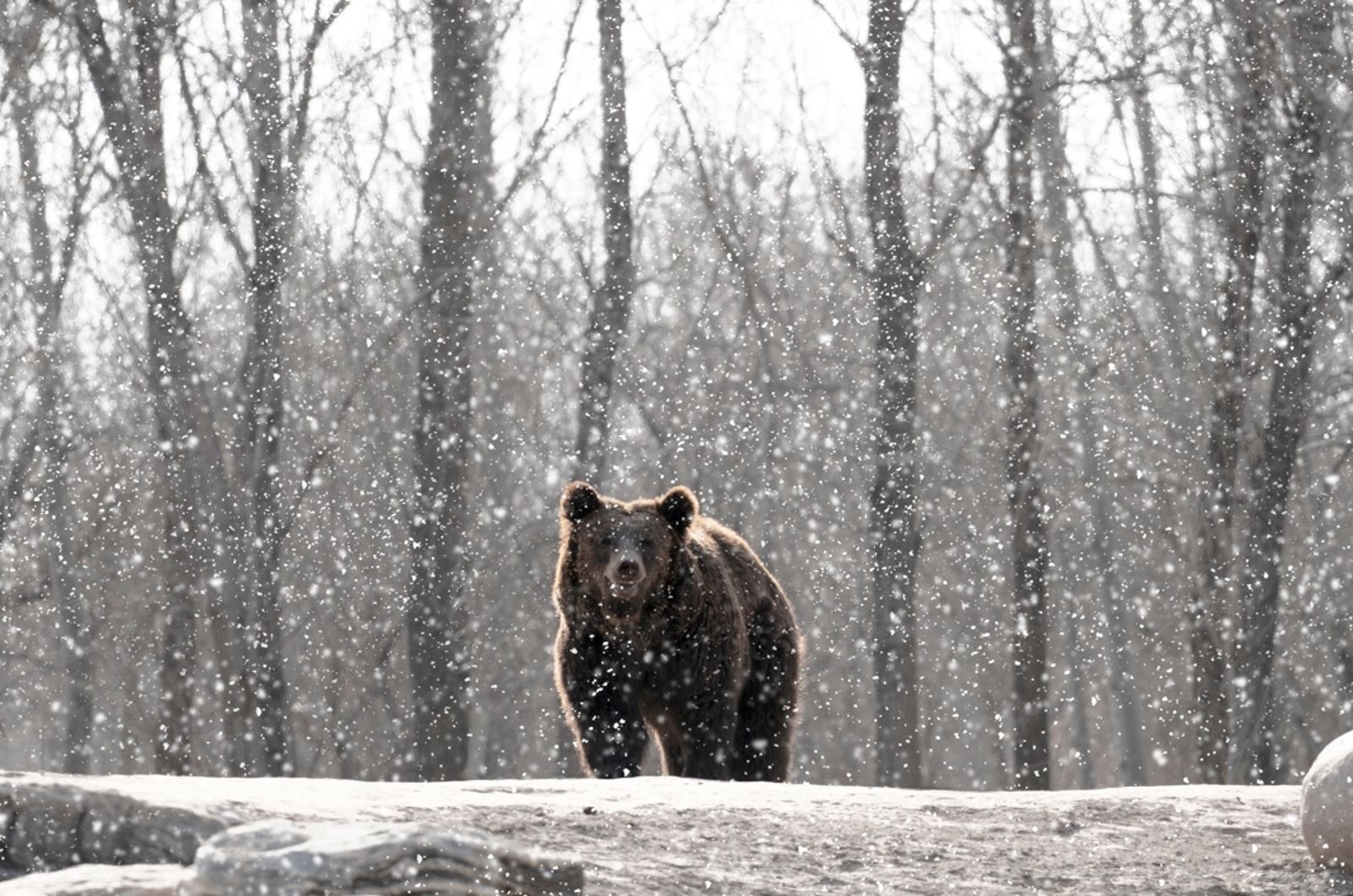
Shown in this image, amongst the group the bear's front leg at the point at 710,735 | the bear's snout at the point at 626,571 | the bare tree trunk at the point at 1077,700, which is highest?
the bear's snout at the point at 626,571

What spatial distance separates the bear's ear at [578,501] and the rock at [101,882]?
15.1 feet

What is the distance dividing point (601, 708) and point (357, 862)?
469 cm

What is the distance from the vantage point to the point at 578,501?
344 inches

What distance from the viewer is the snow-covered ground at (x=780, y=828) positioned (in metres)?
4.66

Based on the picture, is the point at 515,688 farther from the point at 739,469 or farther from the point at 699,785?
the point at 699,785

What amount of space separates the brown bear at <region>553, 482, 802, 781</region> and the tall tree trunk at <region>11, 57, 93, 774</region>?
1144 centimetres

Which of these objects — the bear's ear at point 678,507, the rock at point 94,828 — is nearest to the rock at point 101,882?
the rock at point 94,828

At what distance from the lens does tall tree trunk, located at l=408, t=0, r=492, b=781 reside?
15.4 metres

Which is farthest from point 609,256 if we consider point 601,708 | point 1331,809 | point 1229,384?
point 1331,809

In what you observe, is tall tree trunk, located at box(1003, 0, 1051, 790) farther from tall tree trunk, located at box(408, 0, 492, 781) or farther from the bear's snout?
the bear's snout

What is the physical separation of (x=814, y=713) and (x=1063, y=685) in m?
10.2

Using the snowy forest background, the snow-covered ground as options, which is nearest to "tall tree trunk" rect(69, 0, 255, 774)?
the snowy forest background

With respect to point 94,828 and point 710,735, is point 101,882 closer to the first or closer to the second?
point 94,828

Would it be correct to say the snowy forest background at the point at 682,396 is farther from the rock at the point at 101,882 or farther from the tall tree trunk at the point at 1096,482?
the rock at the point at 101,882
